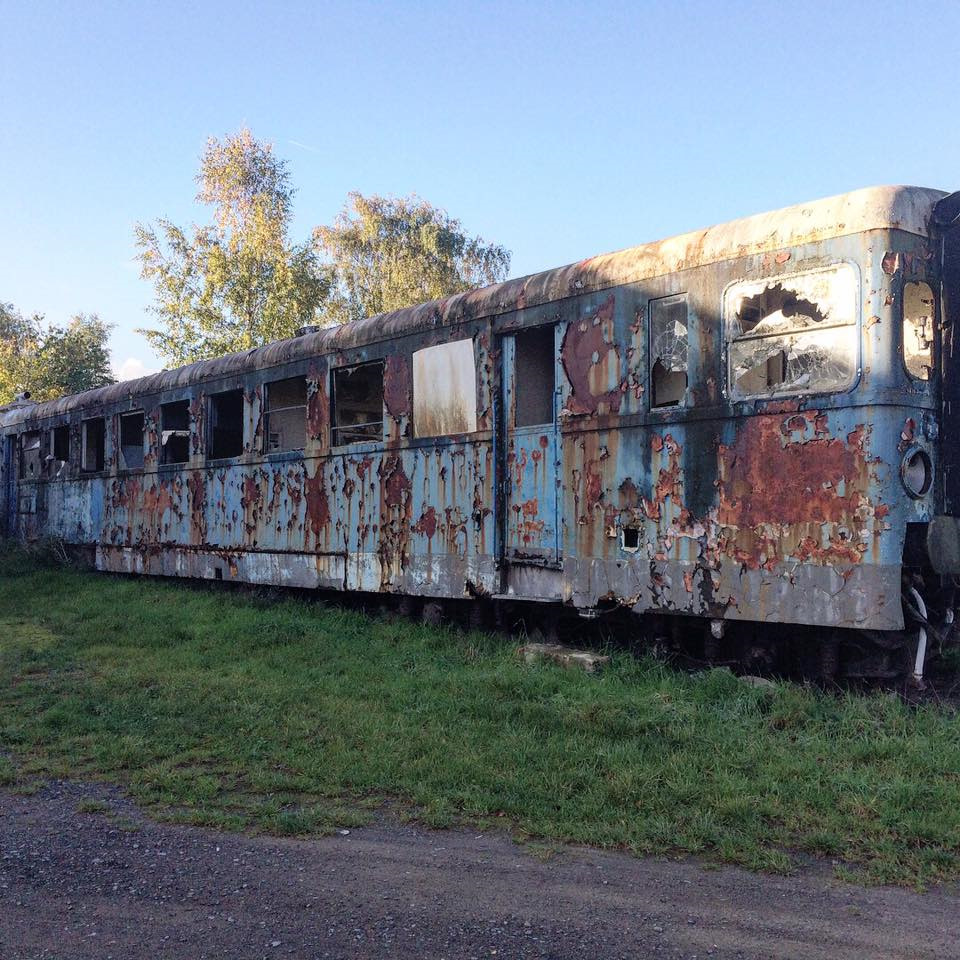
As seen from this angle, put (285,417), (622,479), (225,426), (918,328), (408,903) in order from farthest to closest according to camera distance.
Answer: (225,426) < (285,417) < (622,479) < (918,328) < (408,903)

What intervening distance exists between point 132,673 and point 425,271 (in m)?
26.4

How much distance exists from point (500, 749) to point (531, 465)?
2995 millimetres

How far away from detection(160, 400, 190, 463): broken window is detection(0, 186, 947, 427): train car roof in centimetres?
218

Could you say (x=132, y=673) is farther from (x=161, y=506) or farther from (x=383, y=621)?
(x=161, y=506)

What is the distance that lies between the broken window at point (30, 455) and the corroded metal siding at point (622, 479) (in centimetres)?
724

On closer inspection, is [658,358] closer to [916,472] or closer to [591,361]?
A: [591,361]

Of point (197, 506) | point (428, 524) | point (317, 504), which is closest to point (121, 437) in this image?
point (197, 506)

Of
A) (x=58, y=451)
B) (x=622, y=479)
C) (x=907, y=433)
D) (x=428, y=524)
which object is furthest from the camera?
(x=58, y=451)

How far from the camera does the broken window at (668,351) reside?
21.1 ft

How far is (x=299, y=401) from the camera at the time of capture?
10.6 meters

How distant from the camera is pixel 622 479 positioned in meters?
6.74

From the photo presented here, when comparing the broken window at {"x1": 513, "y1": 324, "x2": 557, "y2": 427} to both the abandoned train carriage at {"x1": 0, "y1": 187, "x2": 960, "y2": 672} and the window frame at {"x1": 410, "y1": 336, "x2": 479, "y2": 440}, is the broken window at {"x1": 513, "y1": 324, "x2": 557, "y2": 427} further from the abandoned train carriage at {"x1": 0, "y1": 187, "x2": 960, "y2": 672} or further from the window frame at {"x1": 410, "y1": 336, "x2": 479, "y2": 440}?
the window frame at {"x1": 410, "y1": 336, "x2": 479, "y2": 440}

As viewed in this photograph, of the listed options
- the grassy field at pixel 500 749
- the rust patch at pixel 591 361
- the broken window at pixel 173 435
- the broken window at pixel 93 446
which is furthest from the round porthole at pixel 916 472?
the broken window at pixel 93 446

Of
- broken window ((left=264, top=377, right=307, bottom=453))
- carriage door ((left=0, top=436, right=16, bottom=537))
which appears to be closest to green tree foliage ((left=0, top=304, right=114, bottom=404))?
carriage door ((left=0, top=436, right=16, bottom=537))
